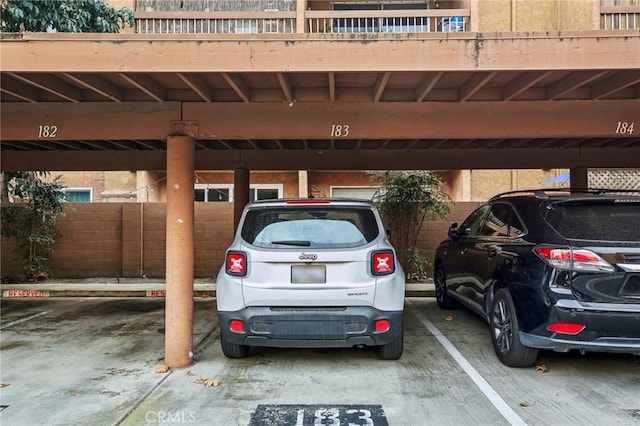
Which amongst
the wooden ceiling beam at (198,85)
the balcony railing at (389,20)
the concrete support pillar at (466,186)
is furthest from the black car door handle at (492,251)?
the balcony railing at (389,20)

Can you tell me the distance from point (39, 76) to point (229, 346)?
3125 millimetres

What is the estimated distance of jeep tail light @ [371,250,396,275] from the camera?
4.30 meters

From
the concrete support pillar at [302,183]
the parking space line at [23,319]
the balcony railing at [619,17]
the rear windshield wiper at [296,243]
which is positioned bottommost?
the parking space line at [23,319]

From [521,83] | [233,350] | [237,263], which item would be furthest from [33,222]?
[521,83]

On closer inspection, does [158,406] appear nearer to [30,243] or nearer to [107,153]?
[107,153]

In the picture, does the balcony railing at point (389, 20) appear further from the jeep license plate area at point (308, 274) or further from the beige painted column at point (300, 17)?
the jeep license plate area at point (308, 274)

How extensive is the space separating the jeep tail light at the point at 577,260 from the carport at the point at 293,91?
1.49m

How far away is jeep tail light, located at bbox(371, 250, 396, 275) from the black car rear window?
151 cm

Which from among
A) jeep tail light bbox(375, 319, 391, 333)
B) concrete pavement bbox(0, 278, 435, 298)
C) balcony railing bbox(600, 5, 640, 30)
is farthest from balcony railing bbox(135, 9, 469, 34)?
jeep tail light bbox(375, 319, 391, 333)

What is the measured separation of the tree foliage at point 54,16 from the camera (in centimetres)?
843

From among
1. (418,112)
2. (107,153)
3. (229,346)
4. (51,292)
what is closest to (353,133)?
(418,112)

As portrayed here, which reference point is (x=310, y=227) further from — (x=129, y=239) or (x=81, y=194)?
(x=81, y=194)

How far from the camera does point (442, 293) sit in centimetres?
747

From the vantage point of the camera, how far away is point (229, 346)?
4738mm
